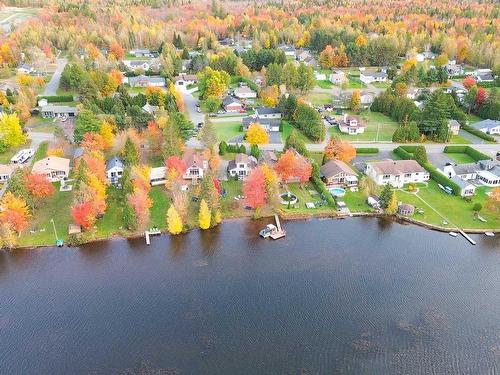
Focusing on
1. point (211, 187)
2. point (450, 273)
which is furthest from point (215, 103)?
point (450, 273)

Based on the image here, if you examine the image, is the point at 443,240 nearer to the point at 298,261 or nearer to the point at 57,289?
the point at 298,261

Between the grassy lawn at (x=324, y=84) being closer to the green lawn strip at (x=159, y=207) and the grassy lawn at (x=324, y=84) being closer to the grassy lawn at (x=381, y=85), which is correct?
the grassy lawn at (x=381, y=85)

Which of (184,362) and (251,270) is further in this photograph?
(251,270)

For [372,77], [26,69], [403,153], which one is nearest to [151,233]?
[403,153]

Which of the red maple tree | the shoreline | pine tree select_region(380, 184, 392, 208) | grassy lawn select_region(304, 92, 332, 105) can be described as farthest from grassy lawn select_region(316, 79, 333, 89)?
the red maple tree

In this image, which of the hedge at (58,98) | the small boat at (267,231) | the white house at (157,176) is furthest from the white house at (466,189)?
the hedge at (58,98)

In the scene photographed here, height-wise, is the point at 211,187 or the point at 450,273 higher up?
the point at 211,187

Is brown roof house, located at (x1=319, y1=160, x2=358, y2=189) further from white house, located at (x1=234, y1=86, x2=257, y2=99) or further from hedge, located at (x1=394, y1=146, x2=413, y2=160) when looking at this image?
white house, located at (x1=234, y1=86, x2=257, y2=99)
